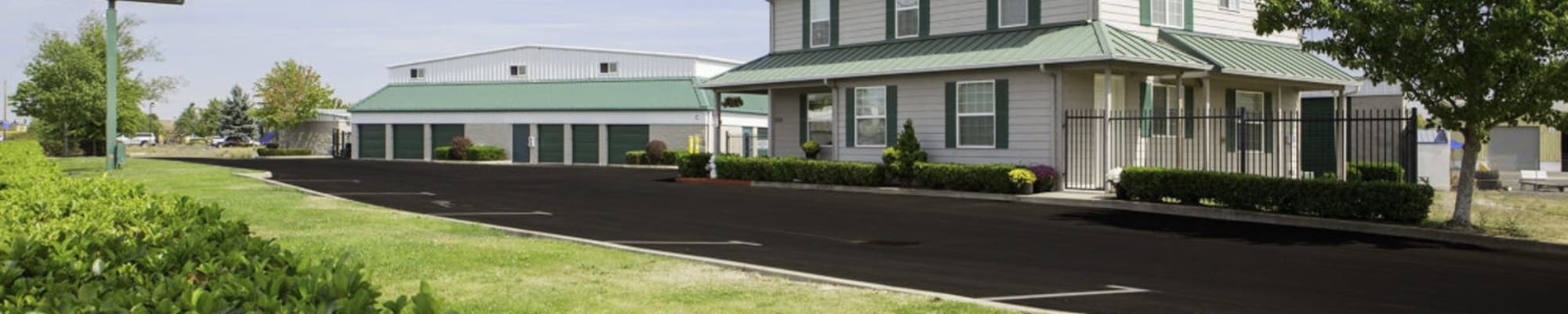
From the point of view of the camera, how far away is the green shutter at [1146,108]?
2370 cm

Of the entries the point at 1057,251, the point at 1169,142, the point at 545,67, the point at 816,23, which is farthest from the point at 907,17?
the point at 545,67

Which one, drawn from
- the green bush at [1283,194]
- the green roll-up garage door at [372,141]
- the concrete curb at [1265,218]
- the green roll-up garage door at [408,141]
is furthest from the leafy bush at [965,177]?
the green roll-up garage door at [372,141]

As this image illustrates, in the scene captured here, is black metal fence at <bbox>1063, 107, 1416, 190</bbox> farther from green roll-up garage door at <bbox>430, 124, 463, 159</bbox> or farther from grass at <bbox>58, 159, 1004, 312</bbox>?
green roll-up garage door at <bbox>430, 124, 463, 159</bbox>

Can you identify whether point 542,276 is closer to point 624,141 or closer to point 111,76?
point 111,76

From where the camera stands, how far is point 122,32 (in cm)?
5556

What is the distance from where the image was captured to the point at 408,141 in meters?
55.2

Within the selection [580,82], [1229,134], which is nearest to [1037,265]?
[1229,134]

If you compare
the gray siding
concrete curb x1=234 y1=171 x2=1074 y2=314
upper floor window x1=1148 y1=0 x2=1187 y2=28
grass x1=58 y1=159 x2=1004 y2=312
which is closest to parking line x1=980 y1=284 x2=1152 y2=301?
concrete curb x1=234 y1=171 x2=1074 y2=314

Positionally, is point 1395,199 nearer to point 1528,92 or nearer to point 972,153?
point 1528,92

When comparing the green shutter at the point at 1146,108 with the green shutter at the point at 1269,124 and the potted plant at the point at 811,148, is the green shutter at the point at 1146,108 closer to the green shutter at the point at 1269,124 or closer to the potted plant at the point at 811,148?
the green shutter at the point at 1269,124

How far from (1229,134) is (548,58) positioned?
34.5 meters

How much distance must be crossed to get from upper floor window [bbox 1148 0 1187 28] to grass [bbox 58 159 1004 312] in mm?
15991

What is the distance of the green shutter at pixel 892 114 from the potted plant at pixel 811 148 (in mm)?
2460

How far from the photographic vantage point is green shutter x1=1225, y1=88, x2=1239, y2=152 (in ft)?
82.9
